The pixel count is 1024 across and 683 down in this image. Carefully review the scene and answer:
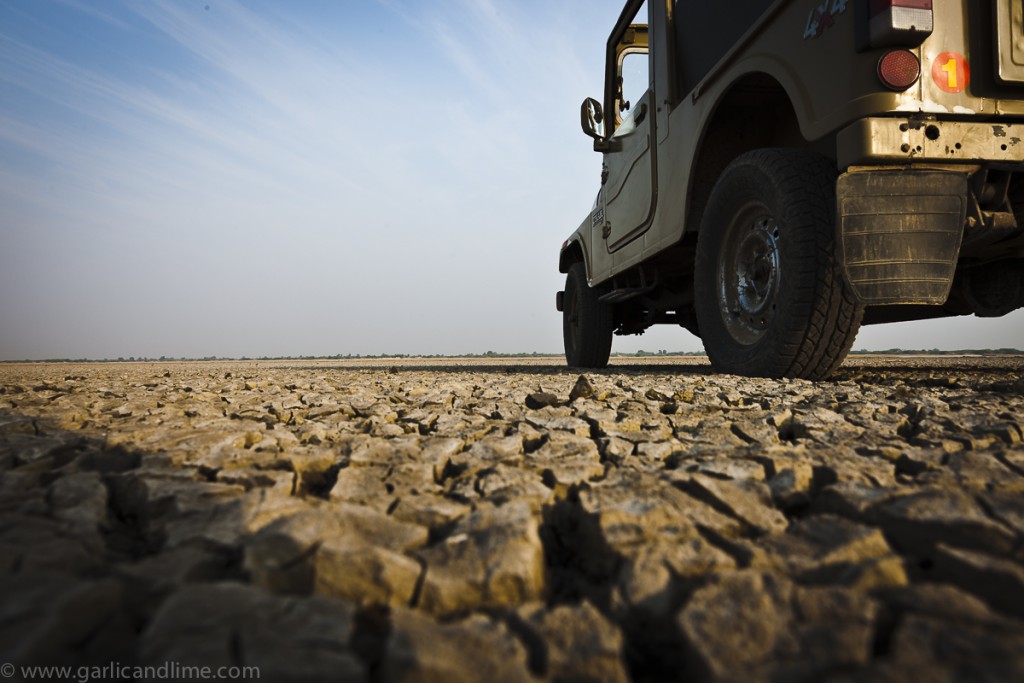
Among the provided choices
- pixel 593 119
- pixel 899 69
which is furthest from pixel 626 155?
pixel 899 69

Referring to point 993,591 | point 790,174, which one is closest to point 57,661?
point 993,591

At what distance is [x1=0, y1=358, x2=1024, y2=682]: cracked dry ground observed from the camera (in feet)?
1.84

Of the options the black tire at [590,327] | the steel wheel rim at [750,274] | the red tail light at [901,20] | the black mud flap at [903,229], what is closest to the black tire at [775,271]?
the steel wheel rim at [750,274]

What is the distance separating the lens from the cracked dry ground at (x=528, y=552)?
562 millimetres

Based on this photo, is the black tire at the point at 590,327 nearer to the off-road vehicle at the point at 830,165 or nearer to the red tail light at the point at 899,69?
the off-road vehicle at the point at 830,165

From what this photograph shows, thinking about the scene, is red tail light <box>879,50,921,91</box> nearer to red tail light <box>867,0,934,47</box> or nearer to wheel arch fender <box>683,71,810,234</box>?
red tail light <box>867,0,934,47</box>

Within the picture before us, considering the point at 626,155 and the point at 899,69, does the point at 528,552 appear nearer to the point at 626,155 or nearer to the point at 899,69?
the point at 899,69

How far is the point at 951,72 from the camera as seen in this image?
184cm

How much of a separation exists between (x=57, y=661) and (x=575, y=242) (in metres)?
5.20

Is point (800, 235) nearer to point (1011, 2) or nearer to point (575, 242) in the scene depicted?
point (1011, 2)

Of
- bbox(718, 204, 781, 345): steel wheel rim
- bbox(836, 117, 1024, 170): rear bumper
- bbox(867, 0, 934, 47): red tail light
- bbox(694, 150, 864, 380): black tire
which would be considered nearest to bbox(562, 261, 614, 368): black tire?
bbox(694, 150, 864, 380): black tire

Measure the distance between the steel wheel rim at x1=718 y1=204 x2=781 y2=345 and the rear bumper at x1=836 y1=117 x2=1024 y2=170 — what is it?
20.0 inches

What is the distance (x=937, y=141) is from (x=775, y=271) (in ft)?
2.36

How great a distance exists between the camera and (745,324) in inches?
106
